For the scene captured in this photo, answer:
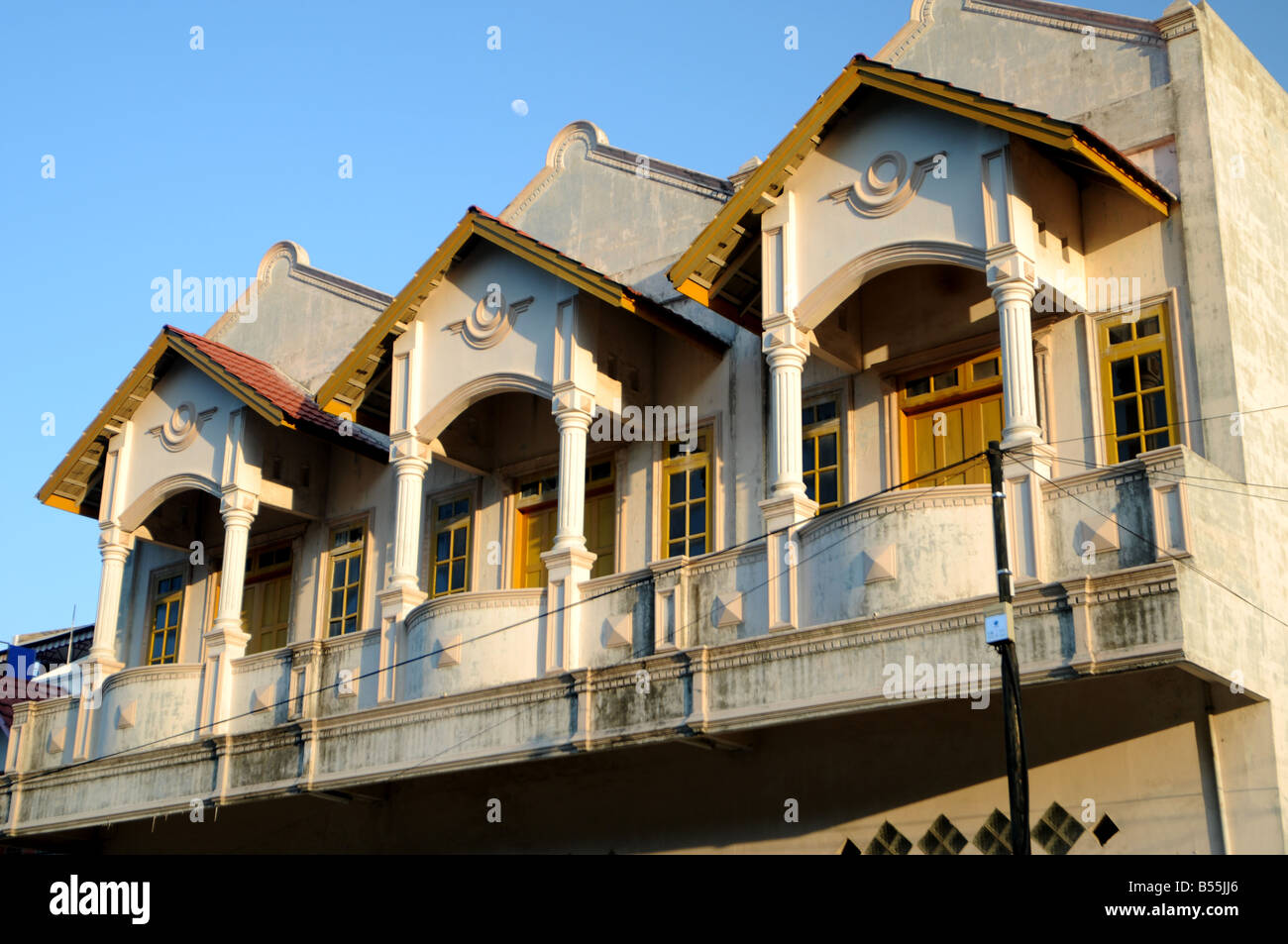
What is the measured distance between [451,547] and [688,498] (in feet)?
12.8

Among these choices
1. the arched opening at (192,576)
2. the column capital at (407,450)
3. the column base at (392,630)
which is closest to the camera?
the column base at (392,630)

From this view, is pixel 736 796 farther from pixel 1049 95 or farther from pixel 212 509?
pixel 212 509

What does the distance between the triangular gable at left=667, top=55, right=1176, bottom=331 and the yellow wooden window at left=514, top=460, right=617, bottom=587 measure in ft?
10.6

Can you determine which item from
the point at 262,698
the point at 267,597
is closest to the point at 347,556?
the point at 267,597

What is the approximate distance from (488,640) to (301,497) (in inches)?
241

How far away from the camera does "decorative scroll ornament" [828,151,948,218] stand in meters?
16.9

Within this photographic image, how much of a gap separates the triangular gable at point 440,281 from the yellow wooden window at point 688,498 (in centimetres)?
137

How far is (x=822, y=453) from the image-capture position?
62.7ft

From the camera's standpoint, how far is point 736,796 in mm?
17797

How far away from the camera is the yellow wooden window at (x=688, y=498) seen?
19844 millimetres

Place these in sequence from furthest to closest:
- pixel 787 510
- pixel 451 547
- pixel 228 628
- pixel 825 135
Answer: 1. pixel 451 547
2. pixel 228 628
3. pixel 825 135
4. pixel 787 510

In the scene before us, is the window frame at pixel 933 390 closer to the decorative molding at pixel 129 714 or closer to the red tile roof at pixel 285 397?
the red tile roof at pixel 285 397

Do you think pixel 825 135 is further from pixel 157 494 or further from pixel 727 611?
pixel 157 494

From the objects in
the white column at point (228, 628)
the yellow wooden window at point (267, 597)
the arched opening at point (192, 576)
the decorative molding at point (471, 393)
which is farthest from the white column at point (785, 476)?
the yellow wooden window at point (267, 597)
